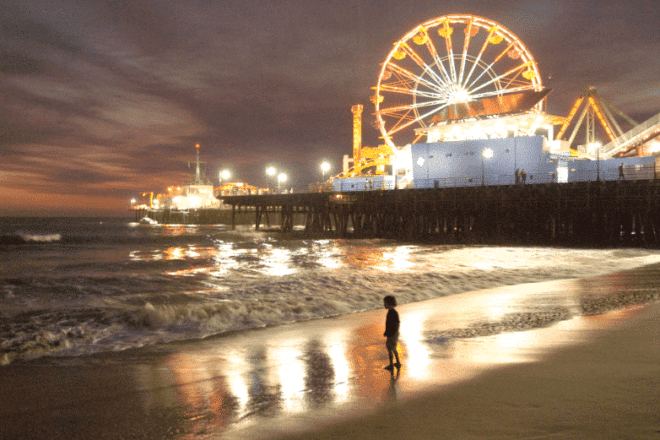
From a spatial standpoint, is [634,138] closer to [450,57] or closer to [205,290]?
[450,57]

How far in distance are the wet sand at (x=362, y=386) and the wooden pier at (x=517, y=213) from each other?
2553 cm

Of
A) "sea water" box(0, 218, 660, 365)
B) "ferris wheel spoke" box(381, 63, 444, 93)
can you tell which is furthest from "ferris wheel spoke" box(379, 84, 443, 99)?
"sea water" box(0, 218, 660, 365)

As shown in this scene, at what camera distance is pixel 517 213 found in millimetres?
33250

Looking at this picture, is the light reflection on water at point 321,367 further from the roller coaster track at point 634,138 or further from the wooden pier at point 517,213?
the roller coaster track at point 634,138

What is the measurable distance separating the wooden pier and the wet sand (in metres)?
25.5

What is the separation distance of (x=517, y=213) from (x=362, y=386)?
3183 centimetres

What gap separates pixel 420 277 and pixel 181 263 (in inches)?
502

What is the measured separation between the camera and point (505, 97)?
44.5m

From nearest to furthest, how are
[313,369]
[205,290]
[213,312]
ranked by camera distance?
1. [313,369]
2. [213,312]
3. [205,290]

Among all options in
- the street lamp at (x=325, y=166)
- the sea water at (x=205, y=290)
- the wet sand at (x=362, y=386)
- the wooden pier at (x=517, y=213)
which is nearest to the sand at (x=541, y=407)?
the wet sand at (x=362, y=386)

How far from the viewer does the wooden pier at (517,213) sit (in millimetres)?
29188

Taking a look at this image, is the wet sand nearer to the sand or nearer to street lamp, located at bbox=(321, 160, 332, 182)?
the sand

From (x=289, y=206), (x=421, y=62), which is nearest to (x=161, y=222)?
(x=289, y=206)

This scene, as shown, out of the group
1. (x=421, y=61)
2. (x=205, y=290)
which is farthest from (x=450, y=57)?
(x=205, y=290)
